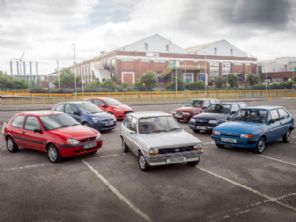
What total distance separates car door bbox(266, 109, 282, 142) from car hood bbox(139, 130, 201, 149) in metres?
3.52

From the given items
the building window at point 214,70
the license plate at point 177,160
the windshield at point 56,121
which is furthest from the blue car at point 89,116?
the building window at point 214,70

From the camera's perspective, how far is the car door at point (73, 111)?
1248 cm

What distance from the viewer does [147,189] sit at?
5.60 meters

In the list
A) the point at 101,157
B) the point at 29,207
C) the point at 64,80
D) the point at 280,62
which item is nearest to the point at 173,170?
the point at 101,157

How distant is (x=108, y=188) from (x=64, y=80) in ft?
234

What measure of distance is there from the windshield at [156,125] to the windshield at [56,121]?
2.69 m

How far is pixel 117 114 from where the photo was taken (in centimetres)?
1614

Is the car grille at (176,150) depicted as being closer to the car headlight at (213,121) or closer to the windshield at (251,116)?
the windshield at (251,116)

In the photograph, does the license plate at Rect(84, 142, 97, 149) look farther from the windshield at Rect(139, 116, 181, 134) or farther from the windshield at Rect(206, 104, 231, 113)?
the windshield at Rect(206, 104, 231, 113)

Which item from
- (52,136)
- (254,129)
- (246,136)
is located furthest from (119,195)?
(254,129)

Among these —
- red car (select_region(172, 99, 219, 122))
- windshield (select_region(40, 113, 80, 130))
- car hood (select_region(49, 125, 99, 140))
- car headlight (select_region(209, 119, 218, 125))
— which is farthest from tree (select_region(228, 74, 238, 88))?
car hood (select_region(49, 125, 99, 140))

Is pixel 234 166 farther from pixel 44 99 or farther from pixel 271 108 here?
pixel 44 99

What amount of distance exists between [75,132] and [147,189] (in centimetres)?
332

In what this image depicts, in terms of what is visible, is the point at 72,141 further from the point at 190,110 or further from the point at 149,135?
the point at 190,110
